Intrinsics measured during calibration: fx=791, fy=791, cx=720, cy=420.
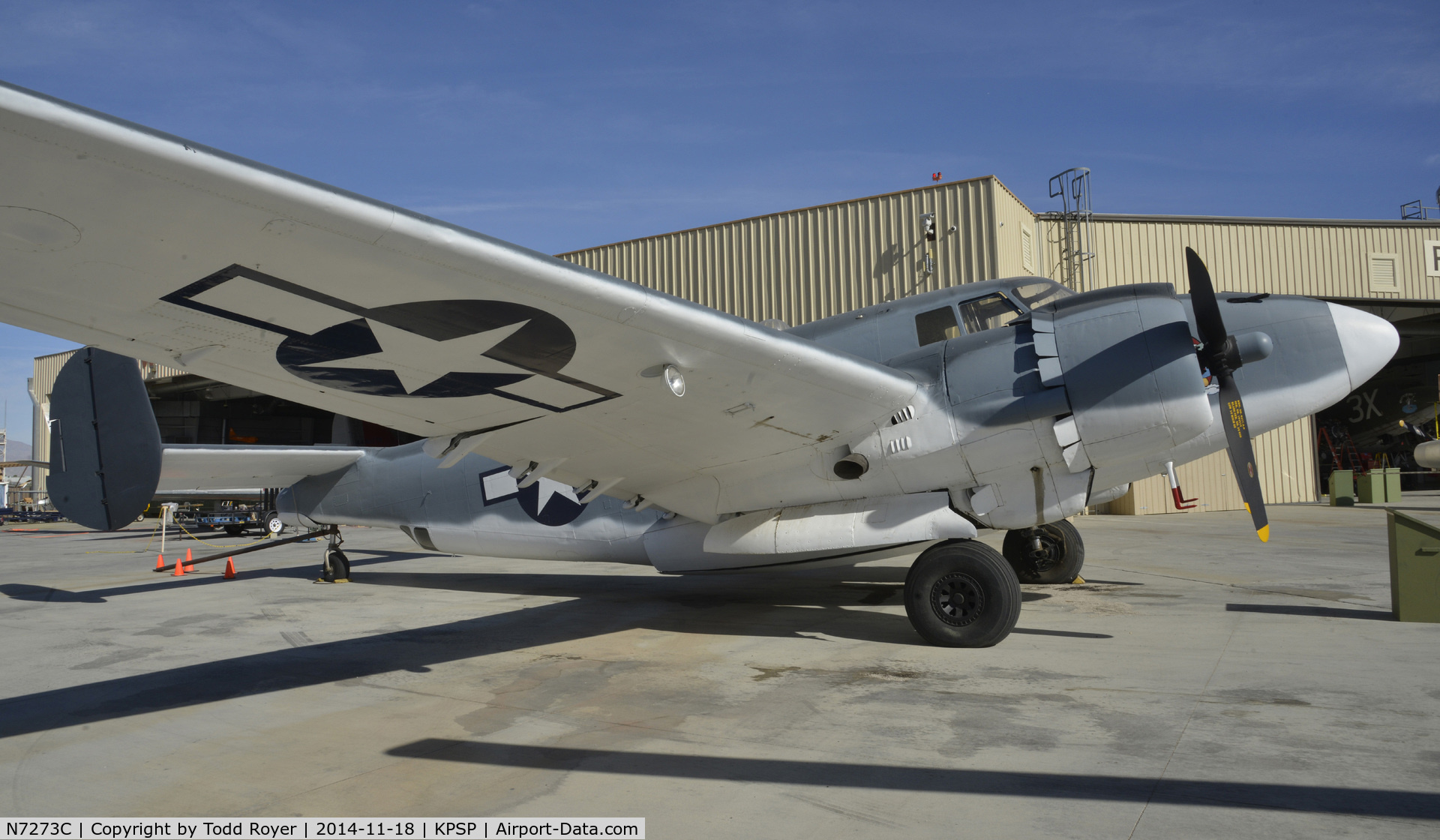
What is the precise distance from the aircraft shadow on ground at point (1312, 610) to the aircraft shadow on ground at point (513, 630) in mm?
2092

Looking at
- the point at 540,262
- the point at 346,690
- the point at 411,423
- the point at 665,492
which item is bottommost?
the point at 346,690

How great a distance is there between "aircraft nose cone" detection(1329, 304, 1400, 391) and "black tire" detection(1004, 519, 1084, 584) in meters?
3.67

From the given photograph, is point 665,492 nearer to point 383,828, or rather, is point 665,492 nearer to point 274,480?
point 383,828

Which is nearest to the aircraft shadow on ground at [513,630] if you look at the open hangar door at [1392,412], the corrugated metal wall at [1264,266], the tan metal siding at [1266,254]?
the corrugated metal wall at [1264,266]

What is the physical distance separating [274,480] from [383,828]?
895 centimetres

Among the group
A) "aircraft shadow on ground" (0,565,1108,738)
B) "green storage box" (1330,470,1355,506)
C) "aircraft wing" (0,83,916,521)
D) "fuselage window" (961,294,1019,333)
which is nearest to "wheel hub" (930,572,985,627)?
"aircraft shadow on ground" (0,565,1108,738)

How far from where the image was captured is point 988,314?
702 cm

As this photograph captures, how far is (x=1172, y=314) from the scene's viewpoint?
5.75 meters

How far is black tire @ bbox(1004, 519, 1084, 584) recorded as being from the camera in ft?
30.2

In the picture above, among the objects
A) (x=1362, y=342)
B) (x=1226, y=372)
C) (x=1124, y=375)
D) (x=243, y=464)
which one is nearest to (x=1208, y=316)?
(x=1226, y=372)

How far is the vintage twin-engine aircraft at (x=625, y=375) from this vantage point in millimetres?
3156

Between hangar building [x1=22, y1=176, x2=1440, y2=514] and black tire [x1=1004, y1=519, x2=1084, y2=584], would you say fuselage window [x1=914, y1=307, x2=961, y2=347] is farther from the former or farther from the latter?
hangar building [x1=22, y1=176, x2=1440, y2=514]

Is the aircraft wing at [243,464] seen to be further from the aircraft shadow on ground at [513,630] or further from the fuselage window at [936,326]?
the fuselage window at [936,326]

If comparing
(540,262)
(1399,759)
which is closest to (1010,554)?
(1399,759)
